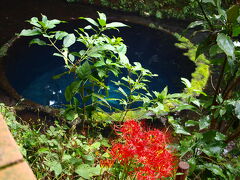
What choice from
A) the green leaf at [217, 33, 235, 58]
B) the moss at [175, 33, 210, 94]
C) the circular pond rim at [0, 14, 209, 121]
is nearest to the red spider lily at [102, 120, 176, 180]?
the green leaf at [217, 33, 235, 58]

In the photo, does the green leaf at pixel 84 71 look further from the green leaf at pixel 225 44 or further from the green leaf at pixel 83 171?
the green leaf at pixel 225 44

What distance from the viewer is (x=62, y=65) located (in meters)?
7.16

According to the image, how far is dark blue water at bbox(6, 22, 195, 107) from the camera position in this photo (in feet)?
19.6

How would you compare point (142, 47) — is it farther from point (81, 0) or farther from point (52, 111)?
point (52, 111)

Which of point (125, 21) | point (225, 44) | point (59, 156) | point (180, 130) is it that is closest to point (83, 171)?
point (59, 156)

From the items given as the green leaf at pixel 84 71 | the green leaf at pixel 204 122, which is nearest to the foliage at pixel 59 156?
the green leaf at pixel 84 71

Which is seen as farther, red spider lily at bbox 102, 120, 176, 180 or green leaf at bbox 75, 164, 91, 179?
green leaf at bbox 75, 164, 91, 179

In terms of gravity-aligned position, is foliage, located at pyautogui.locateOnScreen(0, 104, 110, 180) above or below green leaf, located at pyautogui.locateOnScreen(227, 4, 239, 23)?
below

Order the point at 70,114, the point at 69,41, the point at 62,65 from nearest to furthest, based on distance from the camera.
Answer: the point at 69,41
the point at 70,114
the point at 62,65

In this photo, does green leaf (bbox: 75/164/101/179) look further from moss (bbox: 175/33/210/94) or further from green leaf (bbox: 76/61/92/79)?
moss (bbox: 175/33/210/94)

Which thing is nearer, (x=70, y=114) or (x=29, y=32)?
(x=29, y=32)

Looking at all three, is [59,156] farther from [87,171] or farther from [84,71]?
[84,71]

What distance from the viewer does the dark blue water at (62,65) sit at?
19.6 feet

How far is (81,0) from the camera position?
9719 mm
